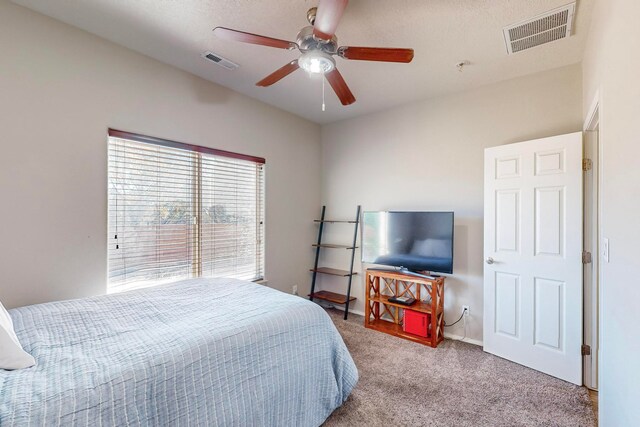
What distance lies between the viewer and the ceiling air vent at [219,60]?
2412 millimetres

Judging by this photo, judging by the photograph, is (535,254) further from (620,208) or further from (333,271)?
(333,271)

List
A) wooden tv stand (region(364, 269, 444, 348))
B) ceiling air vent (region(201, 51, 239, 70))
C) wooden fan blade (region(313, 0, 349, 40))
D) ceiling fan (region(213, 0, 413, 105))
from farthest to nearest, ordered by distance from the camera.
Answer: wooden tv stand (region(364, 269, 444, 348)) < ceiling air vent (region(201, 51, 239, 70)) < ceiling fan (region(213, 0, 413, 105)) < wooden fan blade (region(313, 0, 349, 40))

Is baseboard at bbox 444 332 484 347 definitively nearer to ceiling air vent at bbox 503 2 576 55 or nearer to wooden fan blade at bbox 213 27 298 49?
ceiling air vent at bbox 503 2 576 55

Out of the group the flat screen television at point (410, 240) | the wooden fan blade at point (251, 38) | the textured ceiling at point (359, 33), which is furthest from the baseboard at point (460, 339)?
the wooden fan blade at point (251, 38)

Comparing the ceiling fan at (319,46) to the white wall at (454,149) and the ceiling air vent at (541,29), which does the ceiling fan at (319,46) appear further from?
the white wall at (454,149)

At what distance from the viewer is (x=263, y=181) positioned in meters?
3.48

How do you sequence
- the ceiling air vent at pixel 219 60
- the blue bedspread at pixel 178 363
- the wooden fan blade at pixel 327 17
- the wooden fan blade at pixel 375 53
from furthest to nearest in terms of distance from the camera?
the ceiling air vent at pixel 219 60 → the wooden fan blade at pixel 375 53 → the wooden fan blade at pixel 327 17 → the blue bedspread at pixel 178 363

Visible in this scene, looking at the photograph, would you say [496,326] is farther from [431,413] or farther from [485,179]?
[485,179]

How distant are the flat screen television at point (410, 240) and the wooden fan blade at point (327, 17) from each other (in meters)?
2.11

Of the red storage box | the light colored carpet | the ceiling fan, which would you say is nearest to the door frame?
the light colored carpet

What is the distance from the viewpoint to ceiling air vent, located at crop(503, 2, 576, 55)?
6.08 feet

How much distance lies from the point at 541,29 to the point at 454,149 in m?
1.25

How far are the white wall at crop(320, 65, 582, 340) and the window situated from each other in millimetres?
1367

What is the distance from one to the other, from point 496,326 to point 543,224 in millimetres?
1042
